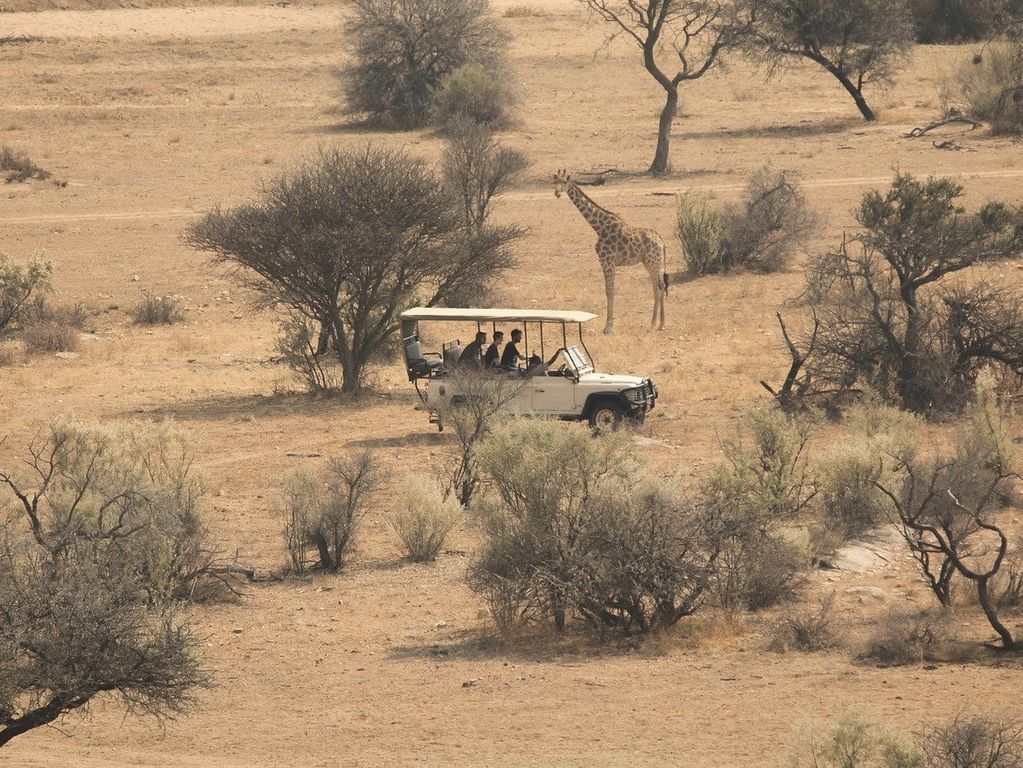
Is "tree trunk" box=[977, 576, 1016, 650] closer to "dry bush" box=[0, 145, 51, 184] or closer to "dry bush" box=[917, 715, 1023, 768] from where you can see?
"dry bush" box=[917, 715, 1023, 768]

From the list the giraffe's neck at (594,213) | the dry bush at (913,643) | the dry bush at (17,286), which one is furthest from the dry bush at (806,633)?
the dry bush at (17,286)

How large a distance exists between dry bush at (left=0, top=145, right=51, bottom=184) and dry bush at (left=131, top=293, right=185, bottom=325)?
42.1 ft

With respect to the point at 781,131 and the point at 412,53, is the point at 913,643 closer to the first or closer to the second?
the point at 781,131

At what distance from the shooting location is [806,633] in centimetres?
1208

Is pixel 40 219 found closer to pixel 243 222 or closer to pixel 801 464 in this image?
pixel 243 222

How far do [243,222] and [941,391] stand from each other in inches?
356

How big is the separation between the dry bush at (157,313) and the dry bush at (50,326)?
877 millimetres

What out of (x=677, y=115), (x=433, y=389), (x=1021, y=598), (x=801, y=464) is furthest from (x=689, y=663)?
(x=677, y=115)

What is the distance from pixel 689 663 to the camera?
38.9 ft

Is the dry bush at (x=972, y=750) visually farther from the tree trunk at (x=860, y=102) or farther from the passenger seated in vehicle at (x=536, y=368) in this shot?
the tree trunk at (x=860, y=102)

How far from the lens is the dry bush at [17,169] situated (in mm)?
40688

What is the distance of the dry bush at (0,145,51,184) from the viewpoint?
40688mm

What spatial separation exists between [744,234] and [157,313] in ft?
33.8

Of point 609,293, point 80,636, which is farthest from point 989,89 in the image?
point 80,636
